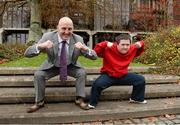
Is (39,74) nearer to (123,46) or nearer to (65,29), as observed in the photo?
(65,29)

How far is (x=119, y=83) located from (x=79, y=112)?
102 centimetres

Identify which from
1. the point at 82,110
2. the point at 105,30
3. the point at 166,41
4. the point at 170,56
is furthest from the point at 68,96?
the point at 105,30

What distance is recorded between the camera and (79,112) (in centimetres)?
602

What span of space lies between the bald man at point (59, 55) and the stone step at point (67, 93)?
1.06ft

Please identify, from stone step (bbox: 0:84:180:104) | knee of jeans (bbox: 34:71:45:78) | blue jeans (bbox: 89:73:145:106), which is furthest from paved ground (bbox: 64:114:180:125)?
knee of jeans (bbox: 34:71:45:78)

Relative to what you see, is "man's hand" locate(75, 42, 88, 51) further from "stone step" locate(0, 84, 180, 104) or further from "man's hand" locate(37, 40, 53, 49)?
"stone step" locate(0, 84, 180, 104)

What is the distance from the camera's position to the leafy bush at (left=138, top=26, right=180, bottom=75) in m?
9.23

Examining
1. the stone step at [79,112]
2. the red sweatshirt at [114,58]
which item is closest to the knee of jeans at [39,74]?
the stone step at [79,112]

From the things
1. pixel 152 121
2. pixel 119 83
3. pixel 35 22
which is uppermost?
pixel 35 22

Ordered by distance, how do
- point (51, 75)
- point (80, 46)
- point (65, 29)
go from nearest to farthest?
1. point (80, 46)
2. point (65, 29)
3. point (51, 75)

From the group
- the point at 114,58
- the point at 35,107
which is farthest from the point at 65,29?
the point at 35,107

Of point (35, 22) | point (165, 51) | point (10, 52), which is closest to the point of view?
point (165, 51)

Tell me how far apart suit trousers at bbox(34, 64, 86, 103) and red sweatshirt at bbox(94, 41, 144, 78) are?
0.50 meters

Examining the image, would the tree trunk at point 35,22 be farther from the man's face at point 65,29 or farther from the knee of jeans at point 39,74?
the knee of jeans at point 39,74
